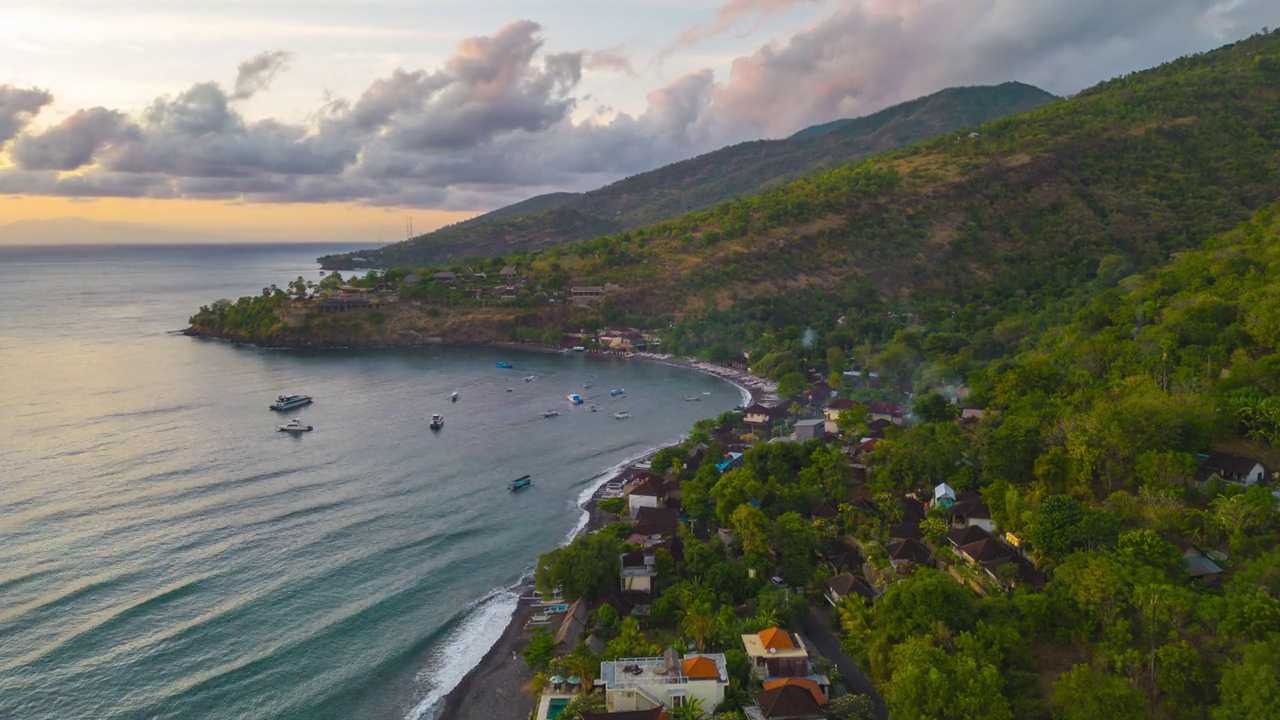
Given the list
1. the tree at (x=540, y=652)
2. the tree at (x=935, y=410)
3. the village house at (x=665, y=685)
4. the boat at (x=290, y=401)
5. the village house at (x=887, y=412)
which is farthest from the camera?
the boat at (x=290, y=401)

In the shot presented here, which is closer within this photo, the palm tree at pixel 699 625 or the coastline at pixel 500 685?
the coastline at pixel 500 685

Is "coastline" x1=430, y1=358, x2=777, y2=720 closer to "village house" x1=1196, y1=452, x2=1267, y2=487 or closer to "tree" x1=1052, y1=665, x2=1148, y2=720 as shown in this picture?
"tree" x1=1052, y1=665, x2=1148, y2=720

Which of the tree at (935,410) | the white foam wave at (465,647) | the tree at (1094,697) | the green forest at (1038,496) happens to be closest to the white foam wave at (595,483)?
the green forest at (1038,496)

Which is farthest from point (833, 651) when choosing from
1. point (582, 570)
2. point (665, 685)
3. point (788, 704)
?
point (582, 570)

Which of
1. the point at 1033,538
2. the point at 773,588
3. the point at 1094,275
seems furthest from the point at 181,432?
the point at 1094,275

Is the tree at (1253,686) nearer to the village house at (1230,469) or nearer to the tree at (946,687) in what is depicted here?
the tree at (946,687)

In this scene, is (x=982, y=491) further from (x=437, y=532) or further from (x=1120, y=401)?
(x=437, y=532)

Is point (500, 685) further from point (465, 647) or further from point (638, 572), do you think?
point (638, 572)
